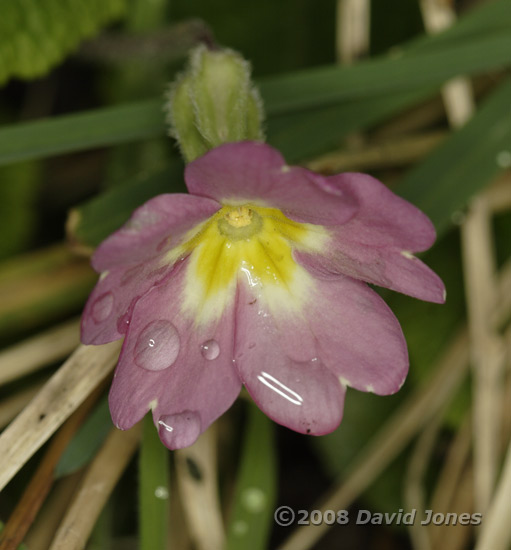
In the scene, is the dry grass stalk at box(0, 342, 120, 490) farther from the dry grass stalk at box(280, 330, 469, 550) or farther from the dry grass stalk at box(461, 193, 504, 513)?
the dry grass stalk at box(461, 193, 504, 513)

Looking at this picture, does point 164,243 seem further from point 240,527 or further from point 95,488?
point 240,527

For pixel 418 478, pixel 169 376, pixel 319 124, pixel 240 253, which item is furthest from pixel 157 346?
pixel 418 478

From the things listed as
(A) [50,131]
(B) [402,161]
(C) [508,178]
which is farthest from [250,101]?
(C) [508,178]

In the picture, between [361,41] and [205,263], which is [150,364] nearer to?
[205,263]

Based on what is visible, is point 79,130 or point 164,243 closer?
point 164,243

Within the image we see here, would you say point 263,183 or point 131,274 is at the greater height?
point 263,183

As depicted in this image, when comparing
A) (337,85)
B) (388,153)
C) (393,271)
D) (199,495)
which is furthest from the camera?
(388,153)

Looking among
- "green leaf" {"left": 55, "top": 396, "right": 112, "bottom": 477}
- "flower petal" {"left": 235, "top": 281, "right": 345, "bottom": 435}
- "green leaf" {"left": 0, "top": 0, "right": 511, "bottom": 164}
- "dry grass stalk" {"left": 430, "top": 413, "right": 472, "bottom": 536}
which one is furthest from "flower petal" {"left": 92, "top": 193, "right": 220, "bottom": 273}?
"dry grass stalk" {"left": 430, "top": 413, "right": 472, "bottom": 536}
